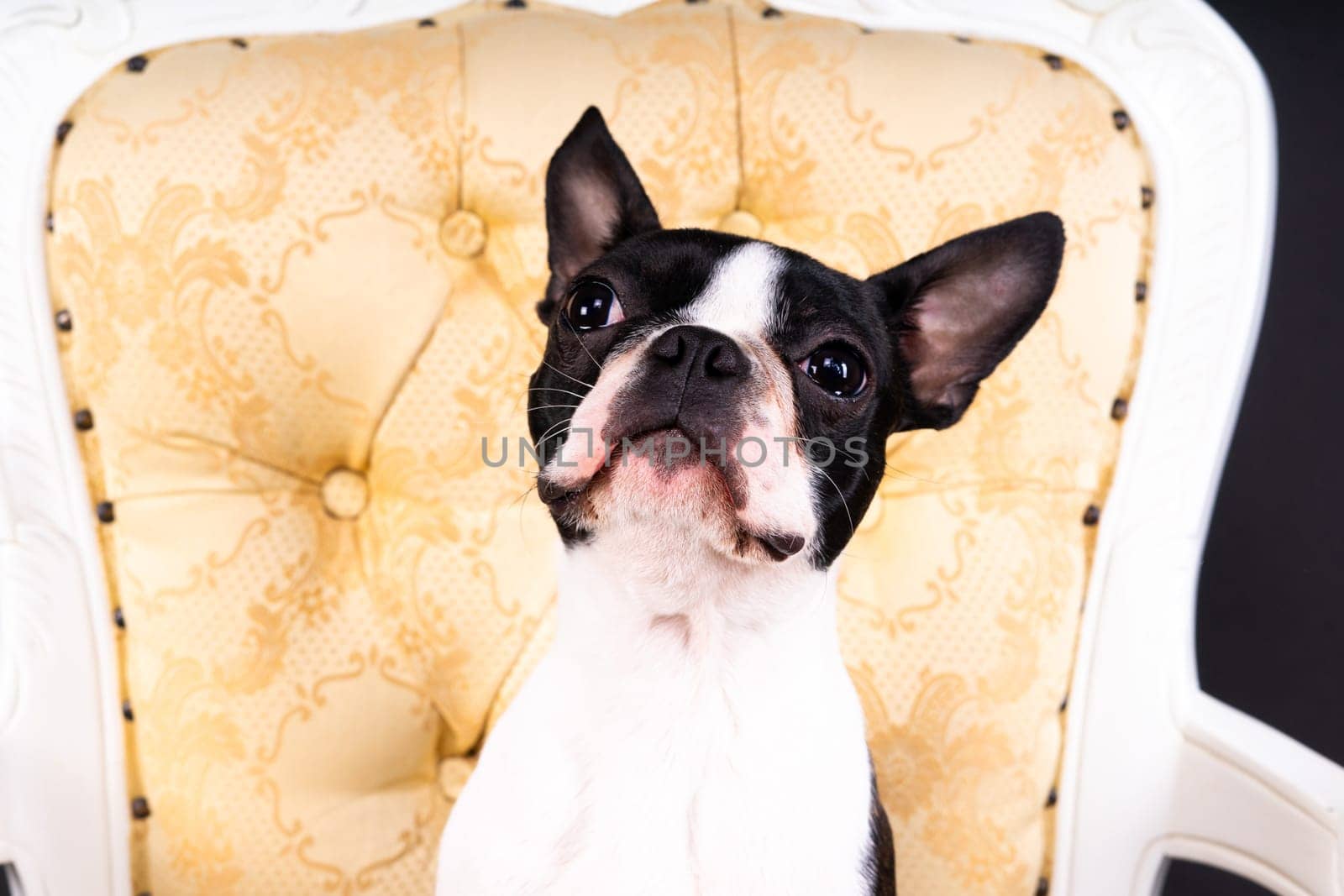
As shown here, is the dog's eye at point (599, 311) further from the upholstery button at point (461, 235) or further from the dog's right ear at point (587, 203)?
the upholstery button at point (461, 235)

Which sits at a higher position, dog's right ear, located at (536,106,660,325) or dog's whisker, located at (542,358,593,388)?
dog's right ear, located at (536,106,660,325)

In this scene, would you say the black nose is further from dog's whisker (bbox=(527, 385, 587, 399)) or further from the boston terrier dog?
dog's whisker (bbox=(527, 385, 587, 399))

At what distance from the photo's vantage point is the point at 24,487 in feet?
4.91

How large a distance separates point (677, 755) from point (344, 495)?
0.70m

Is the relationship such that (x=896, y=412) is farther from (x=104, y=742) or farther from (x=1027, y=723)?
(x=104, y=742)

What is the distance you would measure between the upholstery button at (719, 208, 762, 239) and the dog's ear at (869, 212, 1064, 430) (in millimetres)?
359

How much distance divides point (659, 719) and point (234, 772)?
730mm

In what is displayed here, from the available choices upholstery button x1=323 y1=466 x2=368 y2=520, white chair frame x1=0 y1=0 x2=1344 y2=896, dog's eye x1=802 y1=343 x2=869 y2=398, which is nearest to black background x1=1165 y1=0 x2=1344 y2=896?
white chair frame x1=0 y1=0 x2=1344 y2=896

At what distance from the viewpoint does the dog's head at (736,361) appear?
955mm

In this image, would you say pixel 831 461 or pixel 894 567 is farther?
pixel 894 567

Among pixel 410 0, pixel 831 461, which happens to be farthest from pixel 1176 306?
pixel 410 0

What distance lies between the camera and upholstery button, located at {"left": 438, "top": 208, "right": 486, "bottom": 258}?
1.53 meters

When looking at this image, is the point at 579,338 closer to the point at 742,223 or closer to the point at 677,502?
the point at 677,502

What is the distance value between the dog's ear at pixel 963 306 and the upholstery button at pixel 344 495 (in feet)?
2.53
